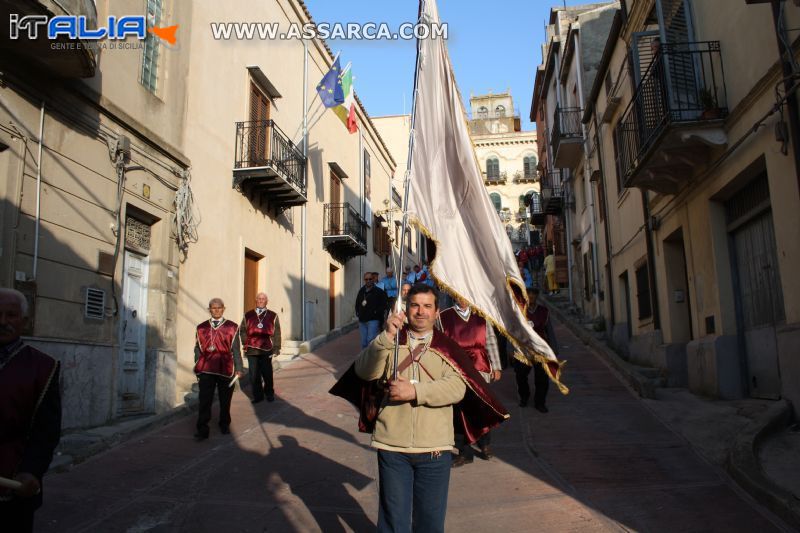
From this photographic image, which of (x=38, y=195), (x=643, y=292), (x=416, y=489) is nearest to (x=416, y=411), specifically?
(x=416, y=489)

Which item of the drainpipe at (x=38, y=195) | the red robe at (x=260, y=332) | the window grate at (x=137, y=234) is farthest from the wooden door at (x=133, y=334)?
the drainpipe at (x=38, y=195)

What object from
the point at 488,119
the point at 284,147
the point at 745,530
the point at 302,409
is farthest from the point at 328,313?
the point at 488,119

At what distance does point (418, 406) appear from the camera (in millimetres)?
3520

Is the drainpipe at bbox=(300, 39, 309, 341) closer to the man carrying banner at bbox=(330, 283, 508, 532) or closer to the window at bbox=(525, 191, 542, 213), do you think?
the window at bbox=(525, 191, 542, 213)

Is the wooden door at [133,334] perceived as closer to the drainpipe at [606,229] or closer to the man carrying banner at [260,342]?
the man carrying banner at [260,342]

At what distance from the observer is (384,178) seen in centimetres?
3162

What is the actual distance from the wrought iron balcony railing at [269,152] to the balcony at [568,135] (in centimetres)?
779

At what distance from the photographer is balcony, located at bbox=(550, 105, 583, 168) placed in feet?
63.3

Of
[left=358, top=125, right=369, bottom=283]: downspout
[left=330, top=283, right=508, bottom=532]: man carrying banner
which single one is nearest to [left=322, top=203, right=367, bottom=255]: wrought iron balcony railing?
[left=358, top=125, right=369, bottom=283]: downspout

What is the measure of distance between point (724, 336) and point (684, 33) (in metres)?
→ 4.75

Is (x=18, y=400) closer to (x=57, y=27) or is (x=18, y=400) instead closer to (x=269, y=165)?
(x=57, y=27)

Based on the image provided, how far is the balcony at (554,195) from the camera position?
82.3 ft

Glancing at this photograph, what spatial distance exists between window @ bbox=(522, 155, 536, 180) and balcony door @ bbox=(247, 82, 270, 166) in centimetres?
4423

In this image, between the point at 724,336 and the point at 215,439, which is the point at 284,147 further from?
the point at 724,336
